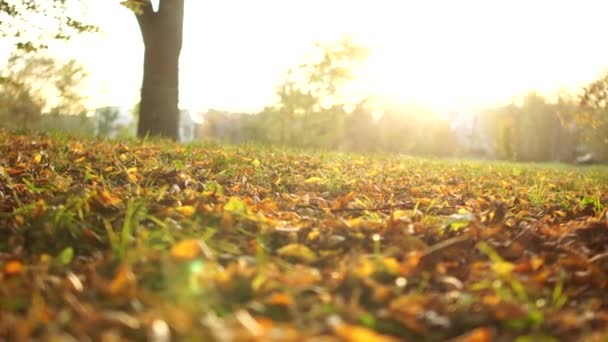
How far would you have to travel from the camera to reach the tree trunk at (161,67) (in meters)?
9.01

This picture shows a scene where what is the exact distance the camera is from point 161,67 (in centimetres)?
914

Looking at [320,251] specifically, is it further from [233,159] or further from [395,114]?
[395,114]

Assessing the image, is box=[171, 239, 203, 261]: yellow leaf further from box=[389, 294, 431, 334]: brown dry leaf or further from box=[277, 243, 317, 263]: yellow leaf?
box=[389, 294, 431, 334]: brown dry leaf

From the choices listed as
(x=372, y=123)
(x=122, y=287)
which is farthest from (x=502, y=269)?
(x=372, y=123)

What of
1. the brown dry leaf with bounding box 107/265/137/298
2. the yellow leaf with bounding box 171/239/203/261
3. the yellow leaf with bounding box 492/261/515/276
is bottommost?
the brown dry leaf with bounding box 107/265/137/298

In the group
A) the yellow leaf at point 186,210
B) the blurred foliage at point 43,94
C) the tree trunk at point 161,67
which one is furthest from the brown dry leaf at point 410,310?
the blurred foliage at point 43,94

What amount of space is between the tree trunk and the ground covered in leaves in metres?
6.30

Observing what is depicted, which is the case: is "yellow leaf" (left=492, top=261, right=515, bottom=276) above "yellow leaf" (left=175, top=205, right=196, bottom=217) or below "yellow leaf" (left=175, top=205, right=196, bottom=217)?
below

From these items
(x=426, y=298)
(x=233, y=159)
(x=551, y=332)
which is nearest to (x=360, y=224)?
(x=426, y=298)

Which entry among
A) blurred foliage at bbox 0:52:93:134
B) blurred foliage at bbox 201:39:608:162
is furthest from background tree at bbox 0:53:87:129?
blurred foliage at bbox 201:39:608:162

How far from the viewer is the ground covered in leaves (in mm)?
1219

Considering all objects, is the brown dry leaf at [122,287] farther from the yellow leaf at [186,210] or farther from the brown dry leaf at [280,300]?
the yellow leaf at [186,210]

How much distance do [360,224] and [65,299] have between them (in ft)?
4.12

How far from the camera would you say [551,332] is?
135cm
